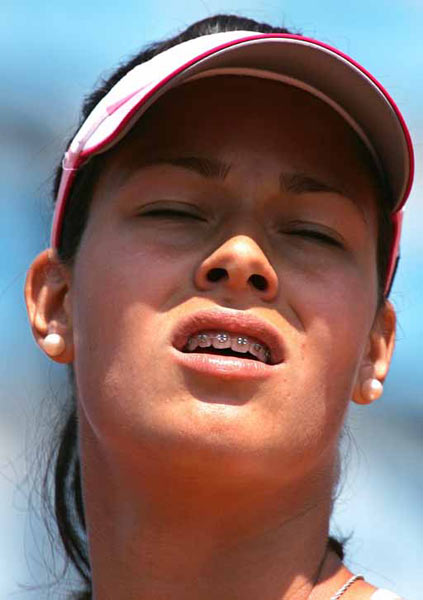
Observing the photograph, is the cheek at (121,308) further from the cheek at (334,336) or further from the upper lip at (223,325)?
the cheek at (334,336)

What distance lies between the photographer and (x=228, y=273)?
2.70m

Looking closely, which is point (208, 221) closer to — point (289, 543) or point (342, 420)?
point (342, 420)

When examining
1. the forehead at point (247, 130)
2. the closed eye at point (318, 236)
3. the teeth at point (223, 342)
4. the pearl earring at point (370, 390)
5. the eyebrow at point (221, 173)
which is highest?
the forehead at point (247, 130)

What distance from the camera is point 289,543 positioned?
2.88 meters

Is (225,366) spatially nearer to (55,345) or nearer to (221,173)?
(221,173)

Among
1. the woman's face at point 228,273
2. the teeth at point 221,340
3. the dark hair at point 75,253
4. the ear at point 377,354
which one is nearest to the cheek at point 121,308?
the woman's face at point 228,273

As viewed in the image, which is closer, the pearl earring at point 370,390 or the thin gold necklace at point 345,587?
the thin gold necklace at point 345,587

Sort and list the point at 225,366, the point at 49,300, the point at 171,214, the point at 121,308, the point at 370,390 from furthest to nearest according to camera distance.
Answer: the point at 49,300, the point at 370,390, the point at 171,214, the point at 121,308, the point at 225,366

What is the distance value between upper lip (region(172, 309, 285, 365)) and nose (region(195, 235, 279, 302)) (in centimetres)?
5

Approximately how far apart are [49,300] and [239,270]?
2.23 ft

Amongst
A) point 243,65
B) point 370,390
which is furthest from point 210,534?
point 243,65

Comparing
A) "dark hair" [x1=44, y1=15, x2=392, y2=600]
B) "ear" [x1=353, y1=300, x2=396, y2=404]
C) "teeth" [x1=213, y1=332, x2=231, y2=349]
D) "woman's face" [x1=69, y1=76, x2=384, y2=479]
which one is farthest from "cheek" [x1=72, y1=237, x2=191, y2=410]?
"ear" [x1=353, y1=300, x2=396, y2=404]

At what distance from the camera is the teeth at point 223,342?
270 cm

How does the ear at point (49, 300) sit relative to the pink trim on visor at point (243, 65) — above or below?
below
